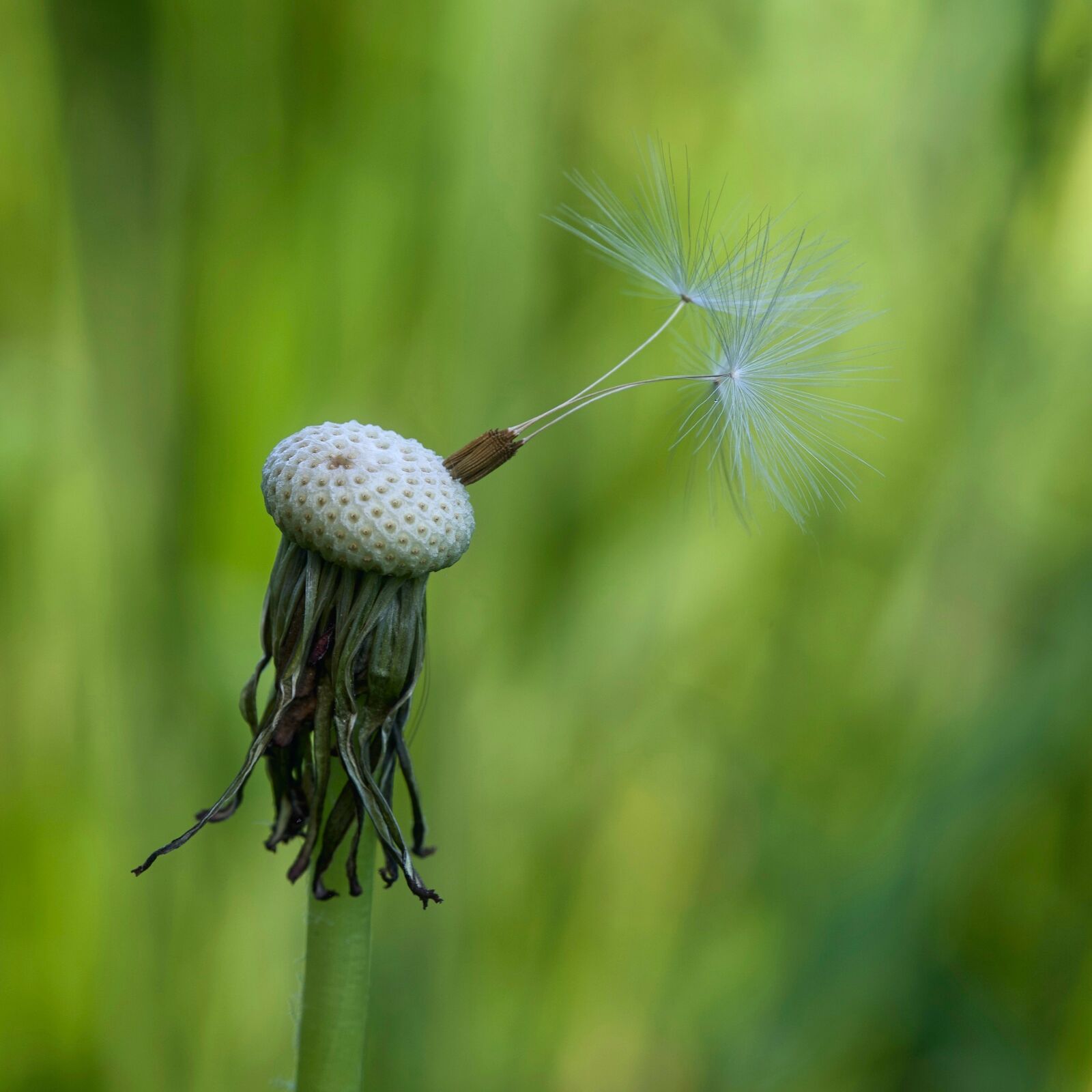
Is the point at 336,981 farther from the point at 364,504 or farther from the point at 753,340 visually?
the point at 753,340

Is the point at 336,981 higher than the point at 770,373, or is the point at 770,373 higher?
the point at 770,373

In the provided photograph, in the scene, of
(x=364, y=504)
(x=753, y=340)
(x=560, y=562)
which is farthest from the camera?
(x=560, y=562)

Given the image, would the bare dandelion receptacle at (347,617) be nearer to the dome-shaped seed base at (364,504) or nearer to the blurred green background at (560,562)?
the dome-shaped seed base at (364,504)

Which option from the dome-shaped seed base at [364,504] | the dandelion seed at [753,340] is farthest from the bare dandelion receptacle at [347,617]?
the dandelion seed at [753,340]

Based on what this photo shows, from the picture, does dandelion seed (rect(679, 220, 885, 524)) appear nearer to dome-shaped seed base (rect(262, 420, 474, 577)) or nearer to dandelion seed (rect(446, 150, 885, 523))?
dandelion seed (rect(446, 150, 885, 523))

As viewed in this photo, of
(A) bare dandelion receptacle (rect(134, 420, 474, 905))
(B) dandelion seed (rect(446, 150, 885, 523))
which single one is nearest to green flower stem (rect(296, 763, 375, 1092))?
(A) bare dandelion receptacle (rect(134, 420, 474, 905))

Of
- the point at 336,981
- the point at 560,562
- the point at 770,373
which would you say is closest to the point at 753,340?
the point at 770,373
